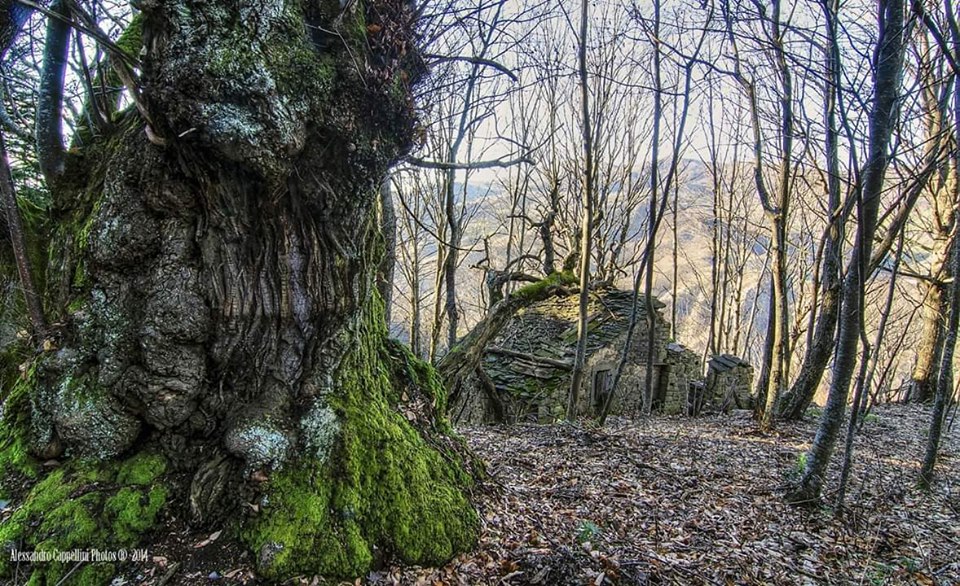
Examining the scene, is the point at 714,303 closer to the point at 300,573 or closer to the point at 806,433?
the point at 806,433

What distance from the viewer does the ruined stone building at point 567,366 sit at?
995 centimetres

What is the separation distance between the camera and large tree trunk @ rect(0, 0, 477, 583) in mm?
2025

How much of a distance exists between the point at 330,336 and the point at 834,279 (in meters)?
7.95

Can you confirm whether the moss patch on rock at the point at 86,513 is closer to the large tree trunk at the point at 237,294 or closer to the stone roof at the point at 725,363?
the large tree trunk at the point at 237,294

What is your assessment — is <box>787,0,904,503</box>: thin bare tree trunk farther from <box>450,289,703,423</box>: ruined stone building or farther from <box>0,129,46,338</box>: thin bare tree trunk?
<box>450,289,703,423</box>: ruined stone building

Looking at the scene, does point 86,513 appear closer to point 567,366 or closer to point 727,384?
point 567,366

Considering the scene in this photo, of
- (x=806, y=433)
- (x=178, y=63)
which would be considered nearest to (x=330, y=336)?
(x=178, y=63)

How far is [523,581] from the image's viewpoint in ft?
7.86

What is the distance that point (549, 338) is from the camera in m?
11.7

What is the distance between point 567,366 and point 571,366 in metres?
0.10

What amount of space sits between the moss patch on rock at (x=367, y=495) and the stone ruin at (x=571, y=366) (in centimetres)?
603

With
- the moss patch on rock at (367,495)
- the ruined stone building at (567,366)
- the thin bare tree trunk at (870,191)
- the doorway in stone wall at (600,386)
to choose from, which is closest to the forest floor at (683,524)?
the moss patch on rock at (367,495)

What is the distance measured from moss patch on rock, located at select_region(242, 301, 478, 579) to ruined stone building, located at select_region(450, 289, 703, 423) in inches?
229

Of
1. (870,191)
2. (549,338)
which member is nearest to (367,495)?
(870,191)
